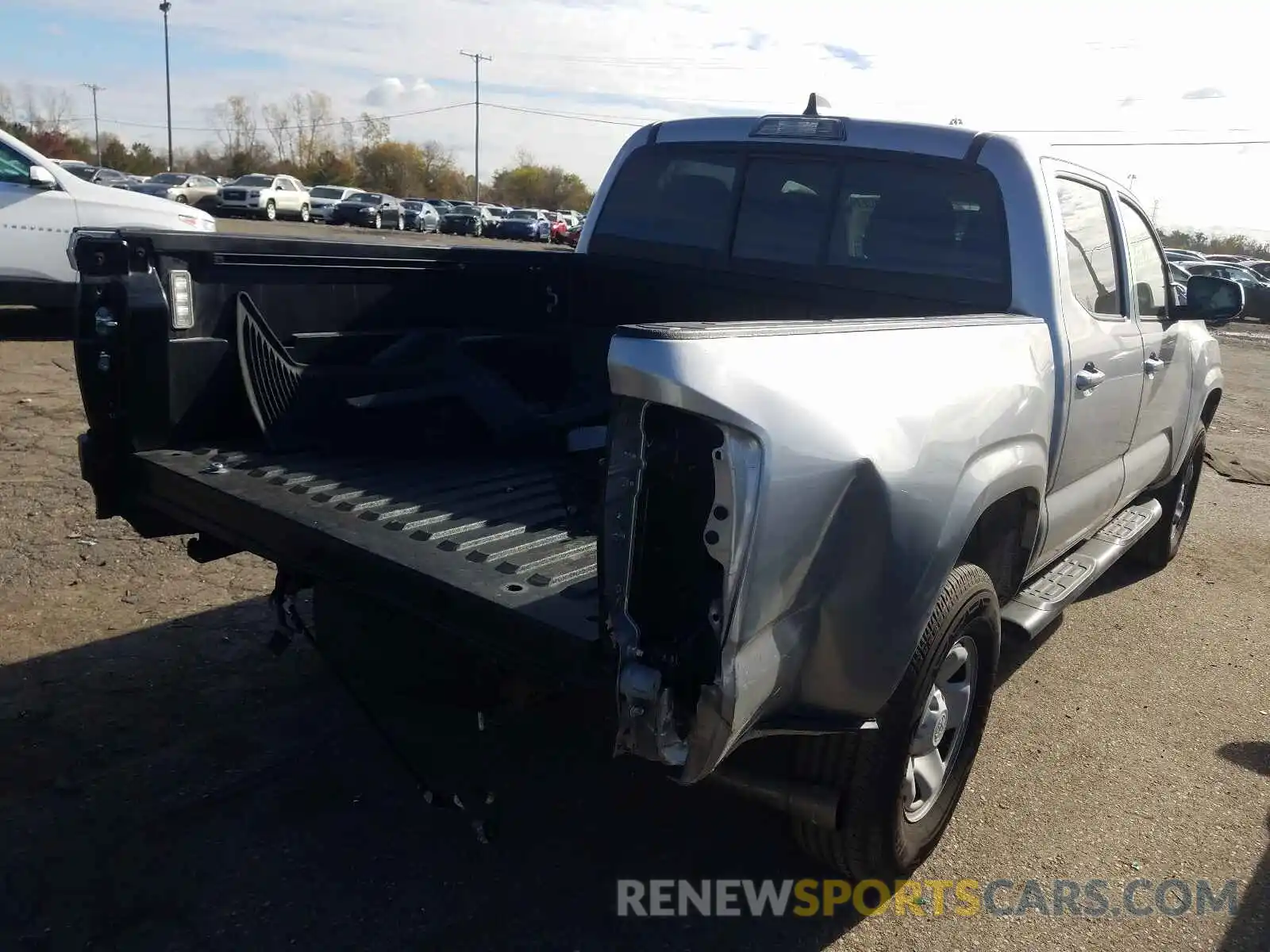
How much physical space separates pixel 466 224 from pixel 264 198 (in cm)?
A: 961

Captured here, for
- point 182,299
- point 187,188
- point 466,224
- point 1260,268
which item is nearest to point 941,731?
point 182,299

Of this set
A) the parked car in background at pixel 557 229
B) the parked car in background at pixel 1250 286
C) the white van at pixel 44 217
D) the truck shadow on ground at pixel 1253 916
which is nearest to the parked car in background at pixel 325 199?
the parked car in background at pixel 557 229

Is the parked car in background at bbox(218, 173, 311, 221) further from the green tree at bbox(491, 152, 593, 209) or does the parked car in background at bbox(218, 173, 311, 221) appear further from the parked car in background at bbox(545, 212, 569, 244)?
the green tree at bbox(491, 152, 593, 209)

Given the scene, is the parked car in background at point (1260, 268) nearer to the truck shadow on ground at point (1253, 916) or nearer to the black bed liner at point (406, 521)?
the truck shadow on ground at point (1253, 916)

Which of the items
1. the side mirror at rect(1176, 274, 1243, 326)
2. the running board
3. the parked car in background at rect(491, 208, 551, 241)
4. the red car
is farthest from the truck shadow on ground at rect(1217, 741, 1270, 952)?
the parked car in background at rect(491, 208, 551, 241)

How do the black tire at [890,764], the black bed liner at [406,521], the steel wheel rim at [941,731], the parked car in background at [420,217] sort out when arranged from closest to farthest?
the black bed liner at [406,521] → the black tire at [890,764] → the steel wheel rim at [941,731] → the parked car in background at [420,217]

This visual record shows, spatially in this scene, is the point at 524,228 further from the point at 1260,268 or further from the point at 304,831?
the point at 304,831

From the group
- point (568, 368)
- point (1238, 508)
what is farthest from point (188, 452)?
point (1238, 508)

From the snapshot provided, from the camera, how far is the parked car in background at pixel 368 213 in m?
46.4

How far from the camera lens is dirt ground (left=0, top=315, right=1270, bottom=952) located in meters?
2.95

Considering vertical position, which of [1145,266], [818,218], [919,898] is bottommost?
[919,898]

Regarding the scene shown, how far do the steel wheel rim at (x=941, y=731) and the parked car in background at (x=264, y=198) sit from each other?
4391 centimetres

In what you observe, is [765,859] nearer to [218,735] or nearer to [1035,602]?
[1035,602]

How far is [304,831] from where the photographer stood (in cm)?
327
